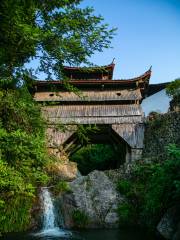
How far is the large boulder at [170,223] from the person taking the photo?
1227 cm

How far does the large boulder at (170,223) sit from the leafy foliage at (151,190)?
43cm

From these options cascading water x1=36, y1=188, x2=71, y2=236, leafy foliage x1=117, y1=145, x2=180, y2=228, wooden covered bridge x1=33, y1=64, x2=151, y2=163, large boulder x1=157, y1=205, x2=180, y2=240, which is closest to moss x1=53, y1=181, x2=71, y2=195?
cascading water x1=36, y1=188, x2=71, y2=236

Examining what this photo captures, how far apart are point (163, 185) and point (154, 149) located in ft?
36.2

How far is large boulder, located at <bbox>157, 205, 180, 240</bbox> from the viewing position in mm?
12266

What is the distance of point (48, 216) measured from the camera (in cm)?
1809

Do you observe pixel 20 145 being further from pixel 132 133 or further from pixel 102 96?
pixel 102 96

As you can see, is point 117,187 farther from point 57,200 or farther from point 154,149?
point 154,149

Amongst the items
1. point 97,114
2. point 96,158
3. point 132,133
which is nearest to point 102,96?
point 97,114

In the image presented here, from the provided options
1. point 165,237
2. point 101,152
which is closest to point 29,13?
point 165,237

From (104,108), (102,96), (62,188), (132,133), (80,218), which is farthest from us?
(102,96)

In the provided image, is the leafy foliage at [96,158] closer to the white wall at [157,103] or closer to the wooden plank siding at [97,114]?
the white wall at [157,103]

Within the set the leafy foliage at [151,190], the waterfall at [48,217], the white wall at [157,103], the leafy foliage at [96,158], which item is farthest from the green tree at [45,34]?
the white wall at [157,103]

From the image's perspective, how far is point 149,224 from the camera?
51.1ft

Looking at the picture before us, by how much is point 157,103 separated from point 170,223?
26774 mm
